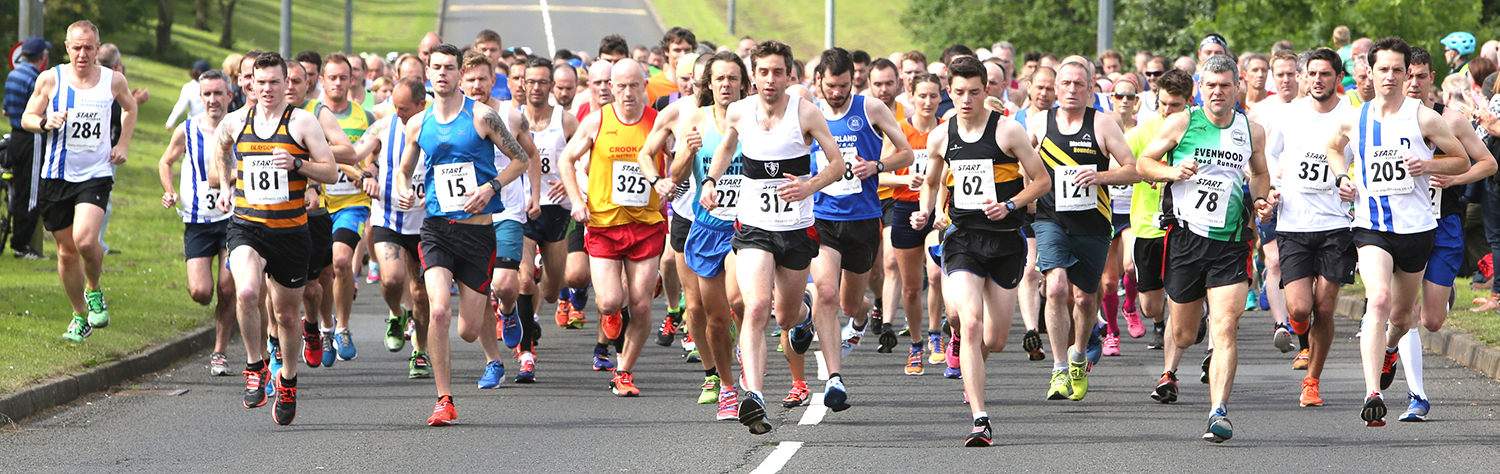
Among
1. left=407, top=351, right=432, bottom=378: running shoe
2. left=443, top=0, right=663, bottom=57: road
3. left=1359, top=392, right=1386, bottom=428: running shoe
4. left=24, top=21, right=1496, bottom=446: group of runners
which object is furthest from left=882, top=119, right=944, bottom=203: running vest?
left=443, top=0, right=663, bottom=57: road

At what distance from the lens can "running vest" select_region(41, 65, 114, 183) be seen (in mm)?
11578

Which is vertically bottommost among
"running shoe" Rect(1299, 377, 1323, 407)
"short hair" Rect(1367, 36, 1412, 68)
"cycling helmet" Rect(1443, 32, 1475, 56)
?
"running shoe" Rect(1299, 377, 1323, 407)

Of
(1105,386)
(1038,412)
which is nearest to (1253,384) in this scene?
(1105,386)

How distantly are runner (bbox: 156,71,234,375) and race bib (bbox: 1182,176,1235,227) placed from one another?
5145mm

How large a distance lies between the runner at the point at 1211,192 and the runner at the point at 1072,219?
0.66 meters

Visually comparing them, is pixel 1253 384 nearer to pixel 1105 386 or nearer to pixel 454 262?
pixel 1105 386

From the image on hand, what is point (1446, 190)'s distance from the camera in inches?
359

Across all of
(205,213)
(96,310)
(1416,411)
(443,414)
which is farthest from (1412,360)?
(96,310)

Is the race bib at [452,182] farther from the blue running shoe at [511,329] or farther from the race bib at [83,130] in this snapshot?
the race bib at [83,130]

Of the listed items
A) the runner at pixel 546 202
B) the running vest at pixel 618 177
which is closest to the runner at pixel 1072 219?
the running vest at pixel 618 177

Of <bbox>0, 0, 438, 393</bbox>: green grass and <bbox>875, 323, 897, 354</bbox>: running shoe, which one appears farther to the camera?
<bbox>875, 323, 897, 354</bbox>: running shoe

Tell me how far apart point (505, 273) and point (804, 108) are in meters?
3.15

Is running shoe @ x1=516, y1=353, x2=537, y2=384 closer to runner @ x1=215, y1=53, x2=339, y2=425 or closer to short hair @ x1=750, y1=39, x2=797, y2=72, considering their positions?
runner @ x1=215, y1=53, x2=339, y2=425

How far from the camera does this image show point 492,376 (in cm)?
1049
